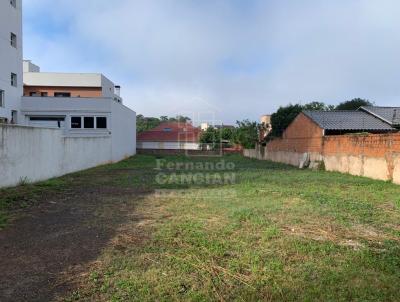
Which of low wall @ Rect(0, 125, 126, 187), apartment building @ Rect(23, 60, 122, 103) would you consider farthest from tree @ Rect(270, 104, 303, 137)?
low wall @ Rect(0, 125, 126, 187)

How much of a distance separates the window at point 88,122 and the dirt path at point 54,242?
59.8 feet

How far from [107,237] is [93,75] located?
33.3 m

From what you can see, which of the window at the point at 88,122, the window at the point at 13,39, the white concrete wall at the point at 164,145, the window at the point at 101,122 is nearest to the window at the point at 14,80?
the window at the point at 13,39

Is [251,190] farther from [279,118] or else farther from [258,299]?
[279,118]

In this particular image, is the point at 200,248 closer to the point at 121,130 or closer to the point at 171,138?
the point at 121,130

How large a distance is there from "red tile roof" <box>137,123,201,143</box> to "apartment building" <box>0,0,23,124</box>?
854 inches

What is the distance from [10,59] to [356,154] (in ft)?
72.4

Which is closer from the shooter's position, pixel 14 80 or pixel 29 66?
pixel 14 80

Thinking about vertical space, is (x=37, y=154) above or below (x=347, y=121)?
below

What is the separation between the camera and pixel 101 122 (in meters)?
27.4

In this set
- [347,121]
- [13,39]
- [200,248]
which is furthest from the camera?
[13,39]

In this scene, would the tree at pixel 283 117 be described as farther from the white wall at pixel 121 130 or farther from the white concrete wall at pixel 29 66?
the white concrete wall at pixel 29 66

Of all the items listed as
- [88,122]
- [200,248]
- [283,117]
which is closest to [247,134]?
[283,117]

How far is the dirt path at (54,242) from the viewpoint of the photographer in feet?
12.9
